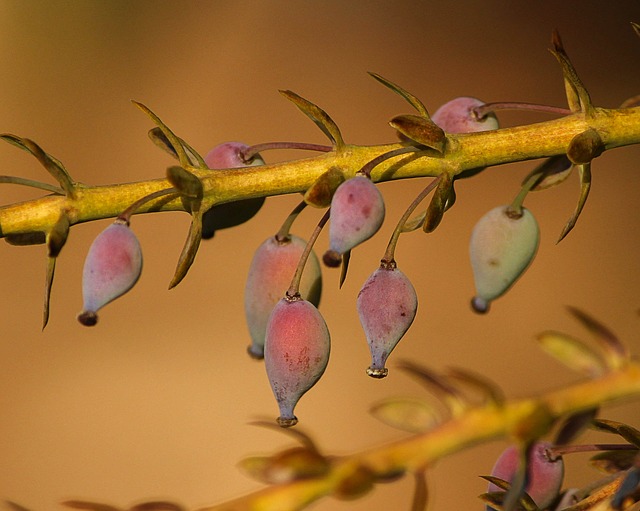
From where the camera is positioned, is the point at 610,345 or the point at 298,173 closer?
the point at 610,345

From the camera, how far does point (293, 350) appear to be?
0.27 metres

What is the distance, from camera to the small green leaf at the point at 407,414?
15 centimetres

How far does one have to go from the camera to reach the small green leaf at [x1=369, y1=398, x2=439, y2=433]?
0.15 metres

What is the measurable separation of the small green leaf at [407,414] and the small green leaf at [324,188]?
111mm

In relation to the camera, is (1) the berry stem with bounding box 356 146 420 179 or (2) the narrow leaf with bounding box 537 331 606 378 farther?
(1) the berry stem with bounding box 356 146 420 179

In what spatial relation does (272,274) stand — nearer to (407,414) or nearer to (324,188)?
(324,188)

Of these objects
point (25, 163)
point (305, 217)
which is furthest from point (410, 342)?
point (25, 163)

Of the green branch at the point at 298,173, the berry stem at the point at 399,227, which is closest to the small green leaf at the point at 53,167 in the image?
the green branch at the point at 298,173

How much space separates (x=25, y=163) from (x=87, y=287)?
130cm

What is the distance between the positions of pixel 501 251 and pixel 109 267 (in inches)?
5.6

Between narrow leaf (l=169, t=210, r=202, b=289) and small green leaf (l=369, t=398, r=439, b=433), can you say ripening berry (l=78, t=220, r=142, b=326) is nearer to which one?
narrow leaf (l=169, t=210, r=202, b=289)

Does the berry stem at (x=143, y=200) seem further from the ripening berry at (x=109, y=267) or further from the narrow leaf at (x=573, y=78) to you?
the narrow leaf at (x=573, y=78)

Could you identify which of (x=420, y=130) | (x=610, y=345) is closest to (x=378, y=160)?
(x=420, y=130)

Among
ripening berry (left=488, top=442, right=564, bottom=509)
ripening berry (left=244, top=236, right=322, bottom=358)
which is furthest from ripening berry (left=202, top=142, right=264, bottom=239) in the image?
ripening berry (left=488, top=442, right=564, bottom=509)
